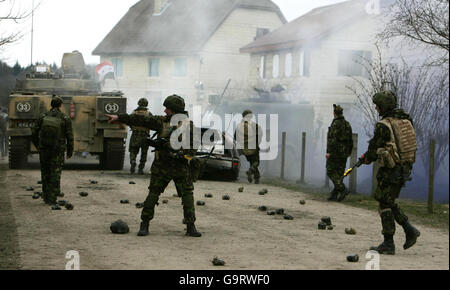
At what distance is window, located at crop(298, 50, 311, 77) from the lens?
3388 cm

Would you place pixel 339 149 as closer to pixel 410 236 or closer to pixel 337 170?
Result: pixel 337 170

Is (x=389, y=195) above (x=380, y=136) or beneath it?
beneath

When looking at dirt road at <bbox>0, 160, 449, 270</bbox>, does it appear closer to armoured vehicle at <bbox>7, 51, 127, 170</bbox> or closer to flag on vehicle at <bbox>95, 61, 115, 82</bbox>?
armoured vehicle at <bbox>7, 51, 127, 170</bbox>

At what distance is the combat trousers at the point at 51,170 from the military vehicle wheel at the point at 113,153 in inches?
305

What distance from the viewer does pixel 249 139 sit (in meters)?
18.7

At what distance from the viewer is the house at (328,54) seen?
3178cm

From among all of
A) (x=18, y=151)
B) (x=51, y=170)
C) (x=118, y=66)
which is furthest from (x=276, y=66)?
(x=51, y=170)

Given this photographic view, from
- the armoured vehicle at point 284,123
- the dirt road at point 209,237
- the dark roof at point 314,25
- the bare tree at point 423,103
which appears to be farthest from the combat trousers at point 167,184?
the dark roof at point 314,25

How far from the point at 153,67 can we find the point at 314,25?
20511 mm

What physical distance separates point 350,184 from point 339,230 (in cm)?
581

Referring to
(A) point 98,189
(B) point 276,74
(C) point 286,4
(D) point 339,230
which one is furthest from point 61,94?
(B) point 276,74

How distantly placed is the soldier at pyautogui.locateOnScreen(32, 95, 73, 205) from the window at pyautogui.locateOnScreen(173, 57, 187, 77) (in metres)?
36.5

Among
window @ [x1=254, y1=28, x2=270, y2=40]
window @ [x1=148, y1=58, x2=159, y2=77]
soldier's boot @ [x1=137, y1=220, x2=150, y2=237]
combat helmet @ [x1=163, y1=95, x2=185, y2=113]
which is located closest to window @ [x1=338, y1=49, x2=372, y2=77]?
window @ [x1=254, y1=28, x2=270, y2=40]

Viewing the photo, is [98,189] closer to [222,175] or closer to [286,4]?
[222,175]
